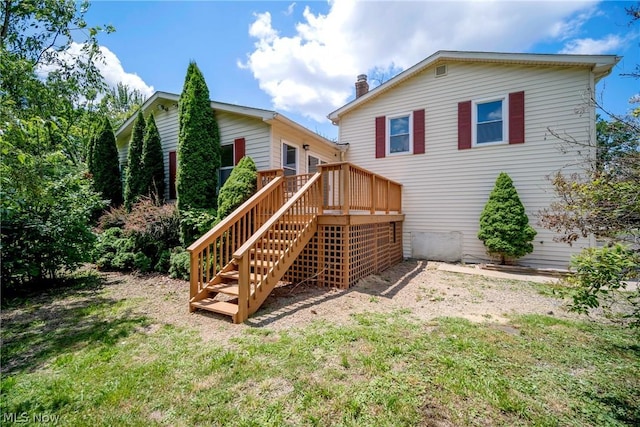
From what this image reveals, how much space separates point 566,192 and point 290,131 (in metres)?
7.29

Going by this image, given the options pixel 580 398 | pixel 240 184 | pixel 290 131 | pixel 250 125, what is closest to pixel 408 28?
pixel 290 131

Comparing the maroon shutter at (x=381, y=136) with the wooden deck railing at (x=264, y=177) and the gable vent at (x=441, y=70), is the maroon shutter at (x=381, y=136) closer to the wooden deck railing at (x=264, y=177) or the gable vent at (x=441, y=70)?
the gable vent at (x=441, y=70)

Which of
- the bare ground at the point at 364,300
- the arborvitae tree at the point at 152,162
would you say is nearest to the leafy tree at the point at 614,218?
the bare ground at the point at 364,300

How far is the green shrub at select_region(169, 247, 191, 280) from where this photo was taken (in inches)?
259

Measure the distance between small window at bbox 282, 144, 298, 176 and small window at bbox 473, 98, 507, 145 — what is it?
5.74 metres

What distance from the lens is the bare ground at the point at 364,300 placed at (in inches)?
161

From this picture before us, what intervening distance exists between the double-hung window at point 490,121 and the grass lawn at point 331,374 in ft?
19.9

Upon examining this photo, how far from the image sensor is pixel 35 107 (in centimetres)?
694

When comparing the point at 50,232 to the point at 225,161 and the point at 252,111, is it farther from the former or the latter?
the point at 252,111

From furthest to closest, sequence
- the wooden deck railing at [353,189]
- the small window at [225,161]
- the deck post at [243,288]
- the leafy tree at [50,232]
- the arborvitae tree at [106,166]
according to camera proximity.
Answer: the arborvitae tree at [106,166] → the small window at [225,161] → the wooden deck railing at [353,189] → the leafy tree at [50,232] → the deck post at [243,288]

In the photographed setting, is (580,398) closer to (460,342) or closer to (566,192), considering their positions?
(460,342)

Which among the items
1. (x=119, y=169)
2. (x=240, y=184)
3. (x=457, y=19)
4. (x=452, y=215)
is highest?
(x=457, y=19)
